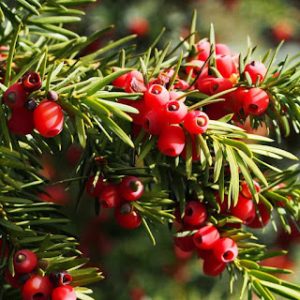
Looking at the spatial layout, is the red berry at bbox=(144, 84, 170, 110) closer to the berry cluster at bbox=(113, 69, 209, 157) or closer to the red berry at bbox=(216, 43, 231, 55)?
the berry cluster at bbox=(113, 69, 209, 157)

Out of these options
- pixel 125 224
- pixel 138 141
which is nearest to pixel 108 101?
pixel 138 141

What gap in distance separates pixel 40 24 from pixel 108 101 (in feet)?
0.99

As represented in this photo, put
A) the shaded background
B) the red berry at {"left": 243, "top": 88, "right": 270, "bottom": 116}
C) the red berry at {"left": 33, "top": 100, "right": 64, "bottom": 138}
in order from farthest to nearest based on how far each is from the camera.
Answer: the shaded background < the red berry at {"left": 243, "top": 88, "right": 270, "bottom": 116} < the red berry at {"left": 33, "top": 100, "right": 64, "bottom": 138}

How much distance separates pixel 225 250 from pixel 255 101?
0.18m

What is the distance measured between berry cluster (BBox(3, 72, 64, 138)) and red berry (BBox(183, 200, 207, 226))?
20cm

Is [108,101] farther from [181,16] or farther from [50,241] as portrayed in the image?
[181,16]

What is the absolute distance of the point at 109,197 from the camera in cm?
78

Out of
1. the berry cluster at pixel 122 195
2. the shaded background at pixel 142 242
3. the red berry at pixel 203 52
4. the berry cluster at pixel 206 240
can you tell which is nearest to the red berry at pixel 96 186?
the berry cluster at pixel 122 195

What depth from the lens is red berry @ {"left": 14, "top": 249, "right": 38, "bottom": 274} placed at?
2.26ft

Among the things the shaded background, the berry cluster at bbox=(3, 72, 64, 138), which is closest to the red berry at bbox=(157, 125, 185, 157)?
the berry cluster at bbox=(3, 72, 64, 138)

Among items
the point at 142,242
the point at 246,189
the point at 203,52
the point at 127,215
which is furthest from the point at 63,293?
the point at 142,242

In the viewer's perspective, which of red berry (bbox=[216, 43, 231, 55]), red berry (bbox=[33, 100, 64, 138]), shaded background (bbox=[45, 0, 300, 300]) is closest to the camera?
red berry (bbox=[33, 100, 64, 138])

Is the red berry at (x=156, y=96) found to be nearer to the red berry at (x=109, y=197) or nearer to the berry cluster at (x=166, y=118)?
the berry cluster at (x=166, y=118)

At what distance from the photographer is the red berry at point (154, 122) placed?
0.68m
